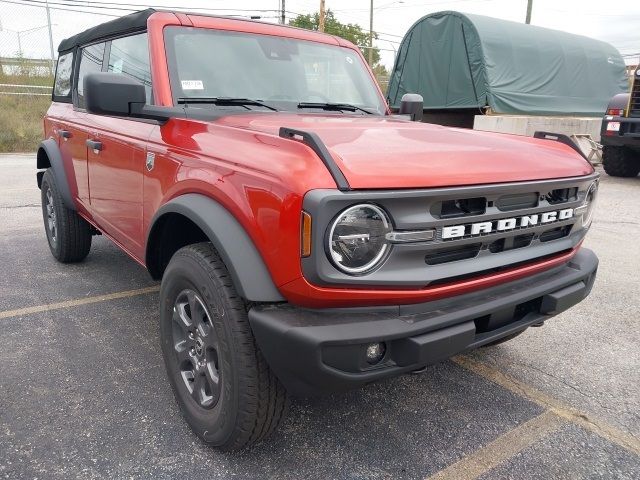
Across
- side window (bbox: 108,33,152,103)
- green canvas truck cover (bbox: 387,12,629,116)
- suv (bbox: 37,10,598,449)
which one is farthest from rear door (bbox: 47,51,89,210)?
green canvas truck cover (bbox: 387,12,629,116)

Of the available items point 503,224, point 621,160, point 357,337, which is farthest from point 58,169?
point 621,160

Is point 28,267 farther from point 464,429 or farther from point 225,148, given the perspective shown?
point 464,429

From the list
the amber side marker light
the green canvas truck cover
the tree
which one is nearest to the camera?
the amber side marker light

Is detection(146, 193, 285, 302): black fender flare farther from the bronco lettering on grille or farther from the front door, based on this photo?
the front door

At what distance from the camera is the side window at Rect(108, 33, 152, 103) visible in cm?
292

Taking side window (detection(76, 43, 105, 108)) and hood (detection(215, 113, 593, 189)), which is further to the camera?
side window (detection(76, 43, 105, 108))

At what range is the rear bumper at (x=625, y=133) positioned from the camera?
946cm

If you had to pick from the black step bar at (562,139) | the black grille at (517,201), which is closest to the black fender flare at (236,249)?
the black grille at (517,201)

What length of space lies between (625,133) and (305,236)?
32.2ft

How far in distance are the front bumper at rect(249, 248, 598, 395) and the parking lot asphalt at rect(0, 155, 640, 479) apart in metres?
0.56

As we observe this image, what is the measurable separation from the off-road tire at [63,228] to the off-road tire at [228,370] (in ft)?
8.15

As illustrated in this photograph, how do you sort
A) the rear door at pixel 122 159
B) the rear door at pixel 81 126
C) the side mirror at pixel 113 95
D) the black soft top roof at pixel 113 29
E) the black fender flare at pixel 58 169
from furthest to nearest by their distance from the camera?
the black fender flare at pixel 58 169, the rear door at pixel 81 126, the black soft top roof at pixel 113 29, the rear door at pixel 122 159, the side mirror at pixel 113 95

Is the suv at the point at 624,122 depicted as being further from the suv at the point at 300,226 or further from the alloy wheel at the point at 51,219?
the alloy wheel at the point at 51,219

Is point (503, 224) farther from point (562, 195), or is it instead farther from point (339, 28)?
point (339, 28)
